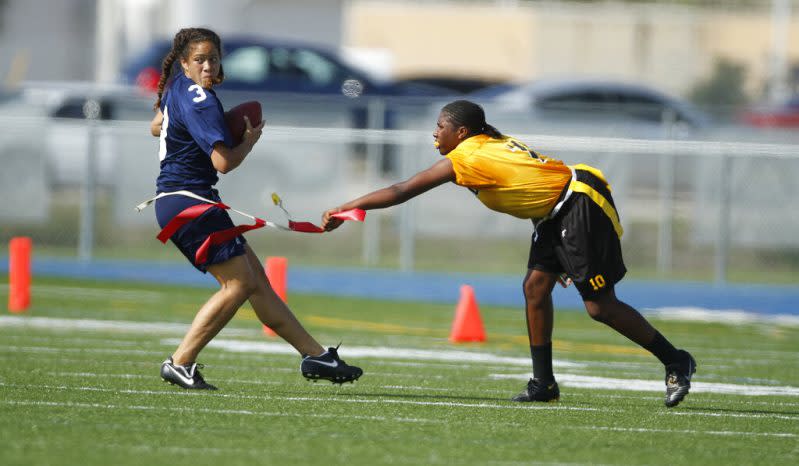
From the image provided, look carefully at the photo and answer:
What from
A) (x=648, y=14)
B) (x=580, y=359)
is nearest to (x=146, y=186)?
(x=580, y=359)

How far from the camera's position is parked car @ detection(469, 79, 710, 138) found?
60.1ft

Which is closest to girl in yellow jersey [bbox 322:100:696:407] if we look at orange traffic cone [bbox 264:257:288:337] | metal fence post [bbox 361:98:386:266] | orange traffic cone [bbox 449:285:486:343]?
orange traffic cone [bbox 449:285:486:343]

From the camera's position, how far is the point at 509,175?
7543 mm

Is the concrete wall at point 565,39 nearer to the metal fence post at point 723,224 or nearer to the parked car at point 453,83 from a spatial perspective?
the parked car at point 453,83

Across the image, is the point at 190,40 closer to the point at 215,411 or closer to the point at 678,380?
the point at 215,411

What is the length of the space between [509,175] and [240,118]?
1.41 metres

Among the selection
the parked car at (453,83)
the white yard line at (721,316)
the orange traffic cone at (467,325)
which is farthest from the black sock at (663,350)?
the parked car at (453,83)

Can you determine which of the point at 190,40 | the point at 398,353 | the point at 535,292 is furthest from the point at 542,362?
the point at 398,353

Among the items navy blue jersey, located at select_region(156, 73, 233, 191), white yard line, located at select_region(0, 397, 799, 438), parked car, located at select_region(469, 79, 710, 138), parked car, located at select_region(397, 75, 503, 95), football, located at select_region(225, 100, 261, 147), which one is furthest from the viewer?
parked car, located at select_region(397, 75, 503, 95)

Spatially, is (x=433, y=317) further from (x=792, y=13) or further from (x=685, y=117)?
(x=792, y=13)

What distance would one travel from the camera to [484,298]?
635 inches

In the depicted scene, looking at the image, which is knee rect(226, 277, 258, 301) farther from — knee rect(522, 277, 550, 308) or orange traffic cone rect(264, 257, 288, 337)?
orange traffic cone rect(264, 257, 288, 337)

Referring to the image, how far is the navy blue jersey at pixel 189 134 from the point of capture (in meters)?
7.32

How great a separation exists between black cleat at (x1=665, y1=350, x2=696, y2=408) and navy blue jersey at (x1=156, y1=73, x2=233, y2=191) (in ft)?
8.57
